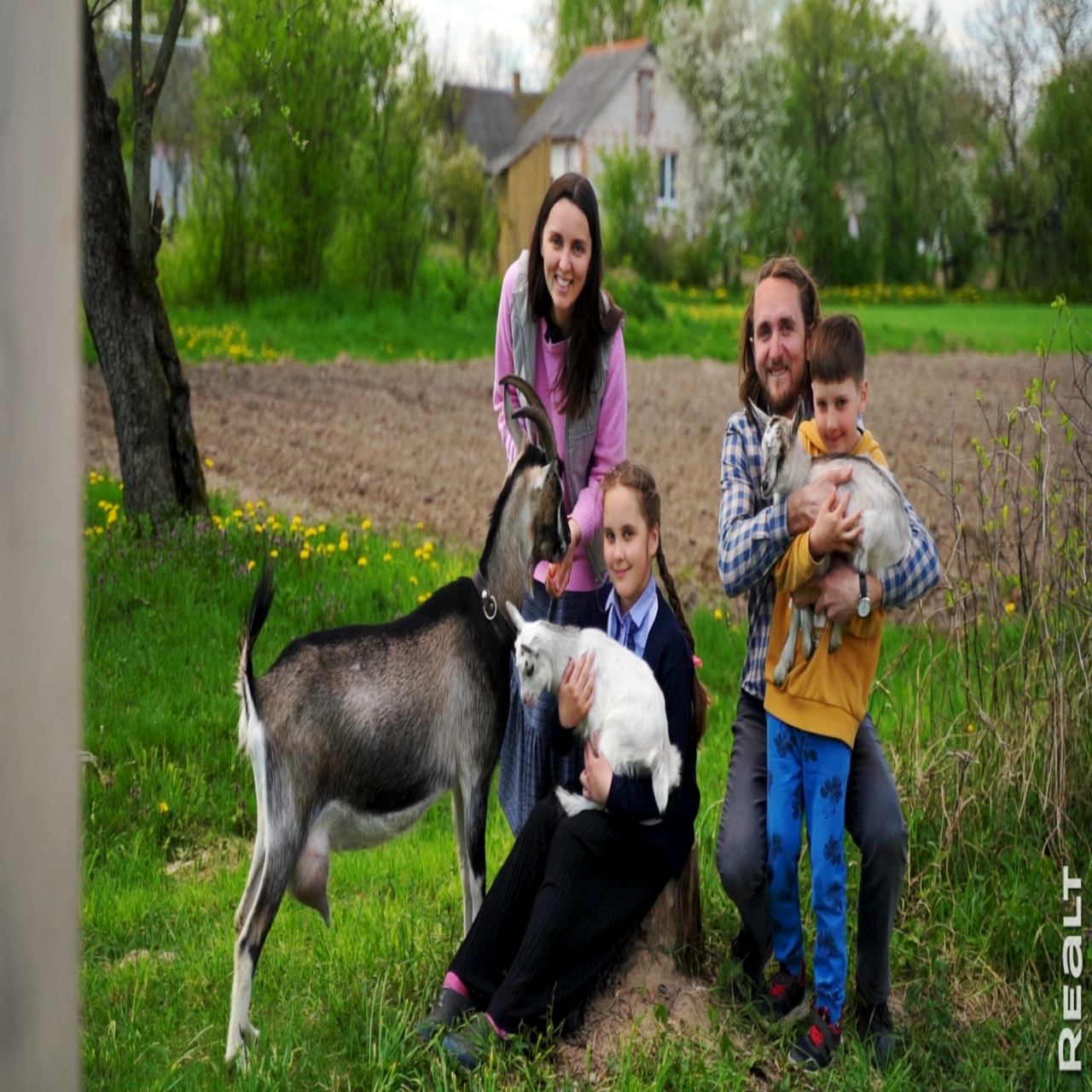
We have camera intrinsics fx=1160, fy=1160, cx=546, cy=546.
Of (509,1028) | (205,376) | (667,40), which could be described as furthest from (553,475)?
(667,40)

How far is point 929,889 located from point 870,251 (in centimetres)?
1867

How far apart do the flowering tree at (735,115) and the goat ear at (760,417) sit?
22.6 m

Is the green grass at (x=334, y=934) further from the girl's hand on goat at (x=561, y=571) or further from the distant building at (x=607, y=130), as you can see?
the distant building at (x=607, y=130)

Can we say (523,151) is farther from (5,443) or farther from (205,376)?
(5,443)

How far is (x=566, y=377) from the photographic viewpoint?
12.6 ft

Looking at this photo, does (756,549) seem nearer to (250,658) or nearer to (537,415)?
(537,415)

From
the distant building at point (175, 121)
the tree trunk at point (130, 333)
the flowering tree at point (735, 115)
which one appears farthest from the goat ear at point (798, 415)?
the flowering tree at point (735, 115)

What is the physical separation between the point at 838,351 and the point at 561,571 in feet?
3.42

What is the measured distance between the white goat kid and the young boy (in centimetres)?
39

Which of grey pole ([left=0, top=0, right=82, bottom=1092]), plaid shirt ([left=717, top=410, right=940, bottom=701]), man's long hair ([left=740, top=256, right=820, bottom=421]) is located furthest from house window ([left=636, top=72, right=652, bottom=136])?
grey pole ([left=0, top=0, right=82, bottom=1092])

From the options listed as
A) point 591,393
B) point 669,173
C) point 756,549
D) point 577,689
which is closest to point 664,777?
point 577,689

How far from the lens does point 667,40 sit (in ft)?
100

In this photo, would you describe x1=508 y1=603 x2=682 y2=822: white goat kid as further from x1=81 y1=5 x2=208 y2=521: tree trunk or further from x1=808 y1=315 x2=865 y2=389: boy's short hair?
x1=81 y1=5 x2=208 y2=521: tree trunk

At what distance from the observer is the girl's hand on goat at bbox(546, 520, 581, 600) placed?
3510 millimetres
